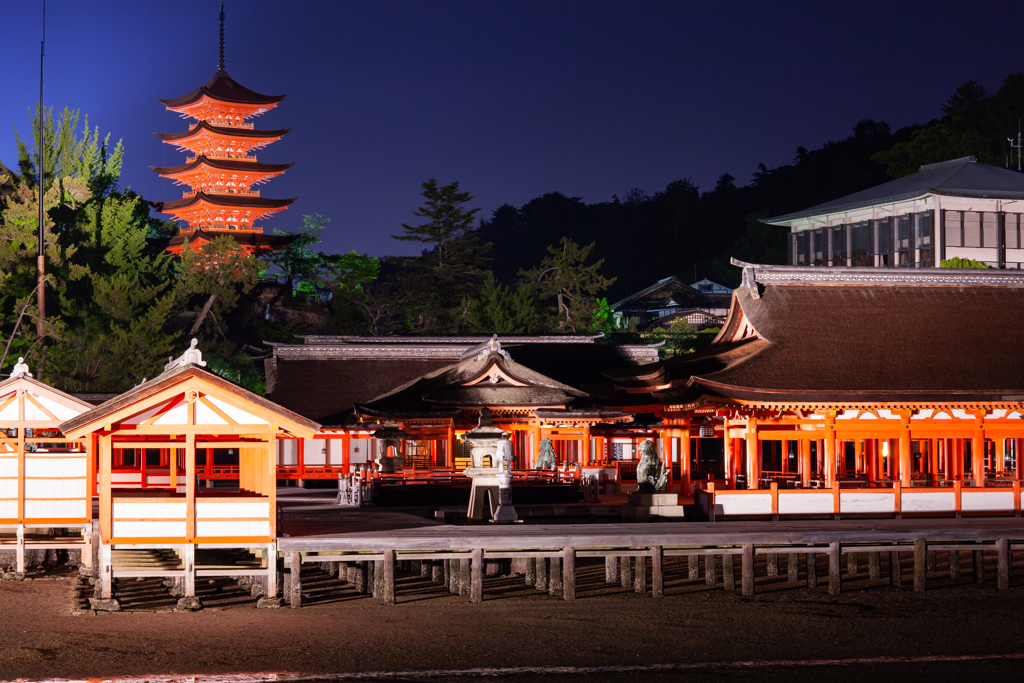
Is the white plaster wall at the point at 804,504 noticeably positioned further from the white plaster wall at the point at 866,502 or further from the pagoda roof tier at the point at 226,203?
the pagoda roof tier at the point at 226,203

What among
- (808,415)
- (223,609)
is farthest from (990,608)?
(223,609)

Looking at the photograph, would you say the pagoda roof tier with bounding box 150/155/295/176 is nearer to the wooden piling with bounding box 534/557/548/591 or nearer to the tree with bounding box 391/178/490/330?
the tree with bounding box 391/178/490/330

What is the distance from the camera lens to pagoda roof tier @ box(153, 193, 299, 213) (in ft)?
207

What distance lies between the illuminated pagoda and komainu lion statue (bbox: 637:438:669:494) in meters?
41.5

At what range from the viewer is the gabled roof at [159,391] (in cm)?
1652

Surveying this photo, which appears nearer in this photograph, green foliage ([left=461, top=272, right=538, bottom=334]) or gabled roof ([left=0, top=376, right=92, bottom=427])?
gabled roof ([left=0, top=376, right=92, bottom=427])

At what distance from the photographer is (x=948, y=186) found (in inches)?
1988

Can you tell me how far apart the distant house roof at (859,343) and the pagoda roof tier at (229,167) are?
127 ft

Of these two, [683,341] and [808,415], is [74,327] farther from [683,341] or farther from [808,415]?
[808,415]

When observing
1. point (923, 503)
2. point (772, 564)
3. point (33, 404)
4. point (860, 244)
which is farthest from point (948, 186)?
point (33, 404)

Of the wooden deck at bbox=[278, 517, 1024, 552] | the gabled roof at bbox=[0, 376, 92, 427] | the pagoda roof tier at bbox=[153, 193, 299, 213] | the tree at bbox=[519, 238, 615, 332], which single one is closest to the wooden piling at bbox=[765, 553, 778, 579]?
the wooden deck at bbox=[278, 517, 1024, 552]

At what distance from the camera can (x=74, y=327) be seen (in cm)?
4503

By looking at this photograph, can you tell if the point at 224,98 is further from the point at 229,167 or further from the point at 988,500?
the point at 988,500

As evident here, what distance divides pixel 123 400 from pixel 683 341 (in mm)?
40597
